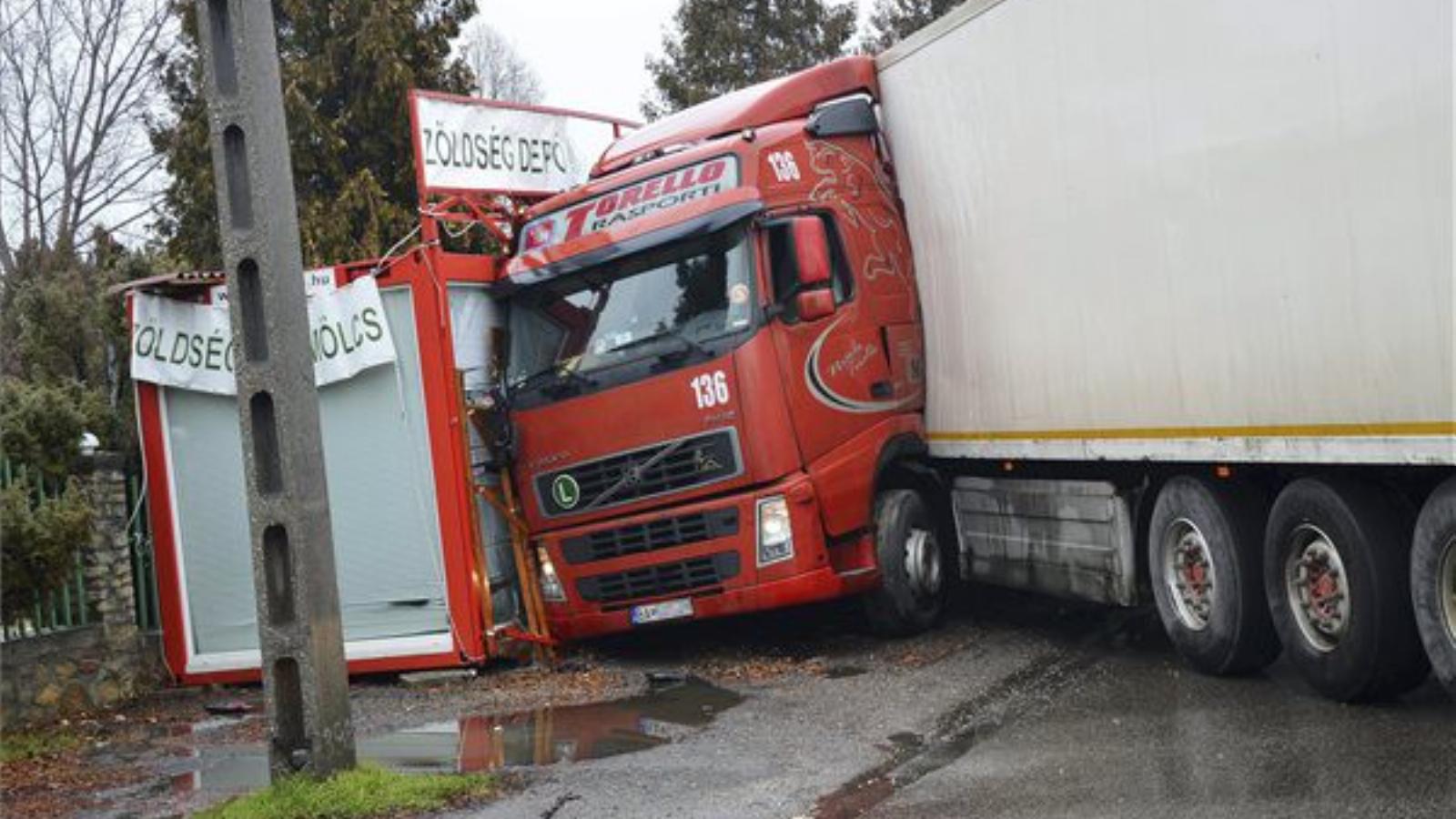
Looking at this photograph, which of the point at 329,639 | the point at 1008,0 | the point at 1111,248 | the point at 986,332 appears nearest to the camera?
the point at 329,639

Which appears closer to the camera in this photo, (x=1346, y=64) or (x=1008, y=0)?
(x=1346, y=64)

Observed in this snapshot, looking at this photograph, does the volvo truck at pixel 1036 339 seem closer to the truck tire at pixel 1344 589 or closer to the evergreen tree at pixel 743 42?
the truck tire at pixel 1344 589

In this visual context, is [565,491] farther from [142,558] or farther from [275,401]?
[275,401]

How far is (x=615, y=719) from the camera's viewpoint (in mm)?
9938

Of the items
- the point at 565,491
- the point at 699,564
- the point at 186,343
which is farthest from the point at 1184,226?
the point at 186,343

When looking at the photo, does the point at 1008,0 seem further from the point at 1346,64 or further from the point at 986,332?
the point at 1346,64

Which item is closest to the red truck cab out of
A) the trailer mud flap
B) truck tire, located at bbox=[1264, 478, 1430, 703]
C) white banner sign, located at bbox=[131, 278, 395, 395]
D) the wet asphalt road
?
the trailer mud flap

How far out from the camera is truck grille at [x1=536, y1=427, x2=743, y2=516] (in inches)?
445

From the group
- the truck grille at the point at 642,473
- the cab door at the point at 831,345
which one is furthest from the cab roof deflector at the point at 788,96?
the truck grille at the point at 642,473

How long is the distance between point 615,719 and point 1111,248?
371 centimetres

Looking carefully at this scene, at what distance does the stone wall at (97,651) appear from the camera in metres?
11.1

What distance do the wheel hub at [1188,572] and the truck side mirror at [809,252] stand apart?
271cm

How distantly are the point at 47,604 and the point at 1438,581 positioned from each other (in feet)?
27.5

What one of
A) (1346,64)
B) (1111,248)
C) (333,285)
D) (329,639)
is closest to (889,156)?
(1111,248)
